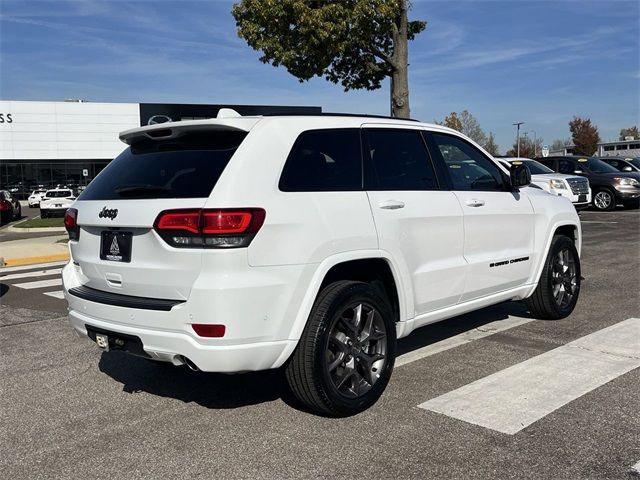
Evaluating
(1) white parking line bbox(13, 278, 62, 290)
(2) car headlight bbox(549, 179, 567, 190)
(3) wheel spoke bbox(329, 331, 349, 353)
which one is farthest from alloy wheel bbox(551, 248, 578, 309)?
(2) car headlight bbox(549, 179, 567, 190)

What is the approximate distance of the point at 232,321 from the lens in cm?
329

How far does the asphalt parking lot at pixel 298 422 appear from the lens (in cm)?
321

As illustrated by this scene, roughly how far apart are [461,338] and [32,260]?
10.4 m

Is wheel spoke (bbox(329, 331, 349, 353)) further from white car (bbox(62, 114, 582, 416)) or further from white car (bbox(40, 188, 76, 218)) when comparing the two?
white car (bbox(40, 188, 76, 218))

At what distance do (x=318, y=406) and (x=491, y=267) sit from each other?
2.12 m

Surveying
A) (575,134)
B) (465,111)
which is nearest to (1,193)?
(465,111)

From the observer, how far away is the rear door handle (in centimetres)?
408

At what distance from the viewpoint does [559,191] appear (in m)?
15.8

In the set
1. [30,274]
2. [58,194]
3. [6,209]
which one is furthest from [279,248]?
[58,194]

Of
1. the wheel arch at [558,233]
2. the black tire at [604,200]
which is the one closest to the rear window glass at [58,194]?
the black tire at [604,200]

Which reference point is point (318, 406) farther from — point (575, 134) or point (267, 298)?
point (575, 134)

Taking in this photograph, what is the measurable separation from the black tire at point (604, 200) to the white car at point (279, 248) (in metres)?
17.0

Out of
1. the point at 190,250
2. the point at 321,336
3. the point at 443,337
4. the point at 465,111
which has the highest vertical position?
the point at 465,111

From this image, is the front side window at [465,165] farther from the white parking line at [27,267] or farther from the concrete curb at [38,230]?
the concrete curb at [38,230]
